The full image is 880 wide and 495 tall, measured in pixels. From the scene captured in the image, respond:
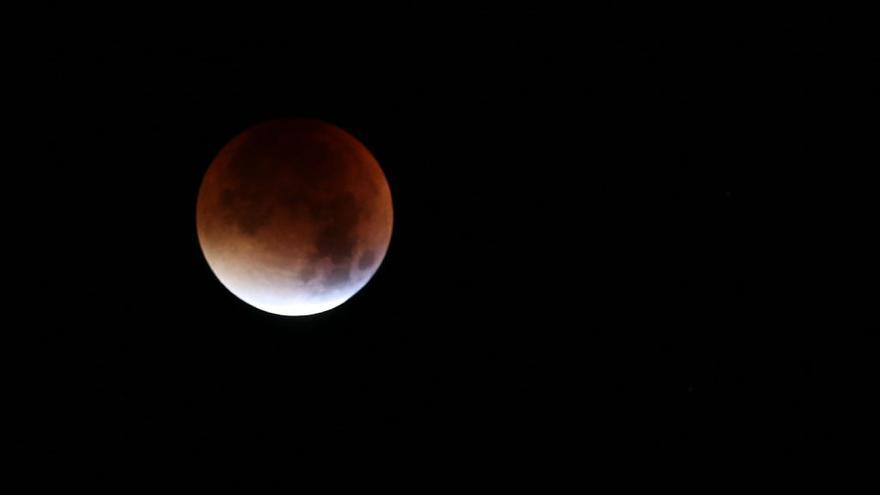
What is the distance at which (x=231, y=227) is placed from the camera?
388cm

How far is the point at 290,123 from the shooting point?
13.4 ft

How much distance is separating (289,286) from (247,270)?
1.08 ft

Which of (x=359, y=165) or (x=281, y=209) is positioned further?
(x=359, y=165)

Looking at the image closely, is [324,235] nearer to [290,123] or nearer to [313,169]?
[313,169]

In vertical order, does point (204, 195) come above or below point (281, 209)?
above

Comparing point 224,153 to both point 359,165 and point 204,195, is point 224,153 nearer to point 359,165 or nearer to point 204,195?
point 204,195

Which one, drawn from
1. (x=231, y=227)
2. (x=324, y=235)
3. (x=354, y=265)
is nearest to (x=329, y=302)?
(x=354, y=265)

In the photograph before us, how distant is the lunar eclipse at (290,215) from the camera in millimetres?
3812

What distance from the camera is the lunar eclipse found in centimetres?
381

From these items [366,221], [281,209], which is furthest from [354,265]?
[281,209]

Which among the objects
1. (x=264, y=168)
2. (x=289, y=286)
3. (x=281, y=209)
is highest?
(x=264, y=168)

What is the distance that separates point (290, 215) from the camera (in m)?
3.80

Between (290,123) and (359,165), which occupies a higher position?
(290,123)

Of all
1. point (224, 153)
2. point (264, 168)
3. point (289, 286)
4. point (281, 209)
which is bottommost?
point (289, 286)
